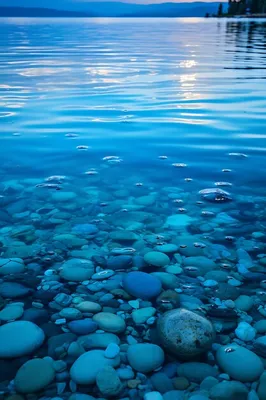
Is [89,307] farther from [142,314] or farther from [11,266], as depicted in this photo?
[11,266]

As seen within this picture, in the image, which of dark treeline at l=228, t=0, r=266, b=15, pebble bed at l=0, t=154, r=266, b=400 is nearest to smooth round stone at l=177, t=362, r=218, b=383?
pebble bed at l=0, t=154, r=266, b=400

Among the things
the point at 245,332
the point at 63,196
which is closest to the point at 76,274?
the point at 245,332

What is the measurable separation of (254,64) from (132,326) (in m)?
18.1

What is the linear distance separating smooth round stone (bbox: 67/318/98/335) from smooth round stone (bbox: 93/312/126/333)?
44mm

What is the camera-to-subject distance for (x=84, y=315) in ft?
9.00

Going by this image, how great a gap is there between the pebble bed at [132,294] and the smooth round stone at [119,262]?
0.05ft

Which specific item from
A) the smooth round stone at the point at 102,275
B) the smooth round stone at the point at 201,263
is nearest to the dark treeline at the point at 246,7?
the smooth round stone at the point at 201,263

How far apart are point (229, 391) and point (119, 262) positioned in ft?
5.03

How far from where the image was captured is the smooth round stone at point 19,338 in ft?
7.68

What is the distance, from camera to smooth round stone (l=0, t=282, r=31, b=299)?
9.61 feet

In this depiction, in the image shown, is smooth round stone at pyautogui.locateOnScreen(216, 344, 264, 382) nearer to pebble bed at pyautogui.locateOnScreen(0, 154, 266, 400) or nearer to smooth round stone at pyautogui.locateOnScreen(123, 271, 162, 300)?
pebble bed at pyautogui.locateOnScreen(0, 154, 266, 400)

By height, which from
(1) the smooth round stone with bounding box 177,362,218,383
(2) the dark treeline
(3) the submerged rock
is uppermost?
(2) the dark treeline

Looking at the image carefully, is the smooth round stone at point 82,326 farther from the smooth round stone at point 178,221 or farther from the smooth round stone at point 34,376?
the smooth round stone at point 178,221

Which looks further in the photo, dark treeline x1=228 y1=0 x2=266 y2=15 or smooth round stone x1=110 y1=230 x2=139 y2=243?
dark treeline x1=228 y1=0 x2=266 y2=15
